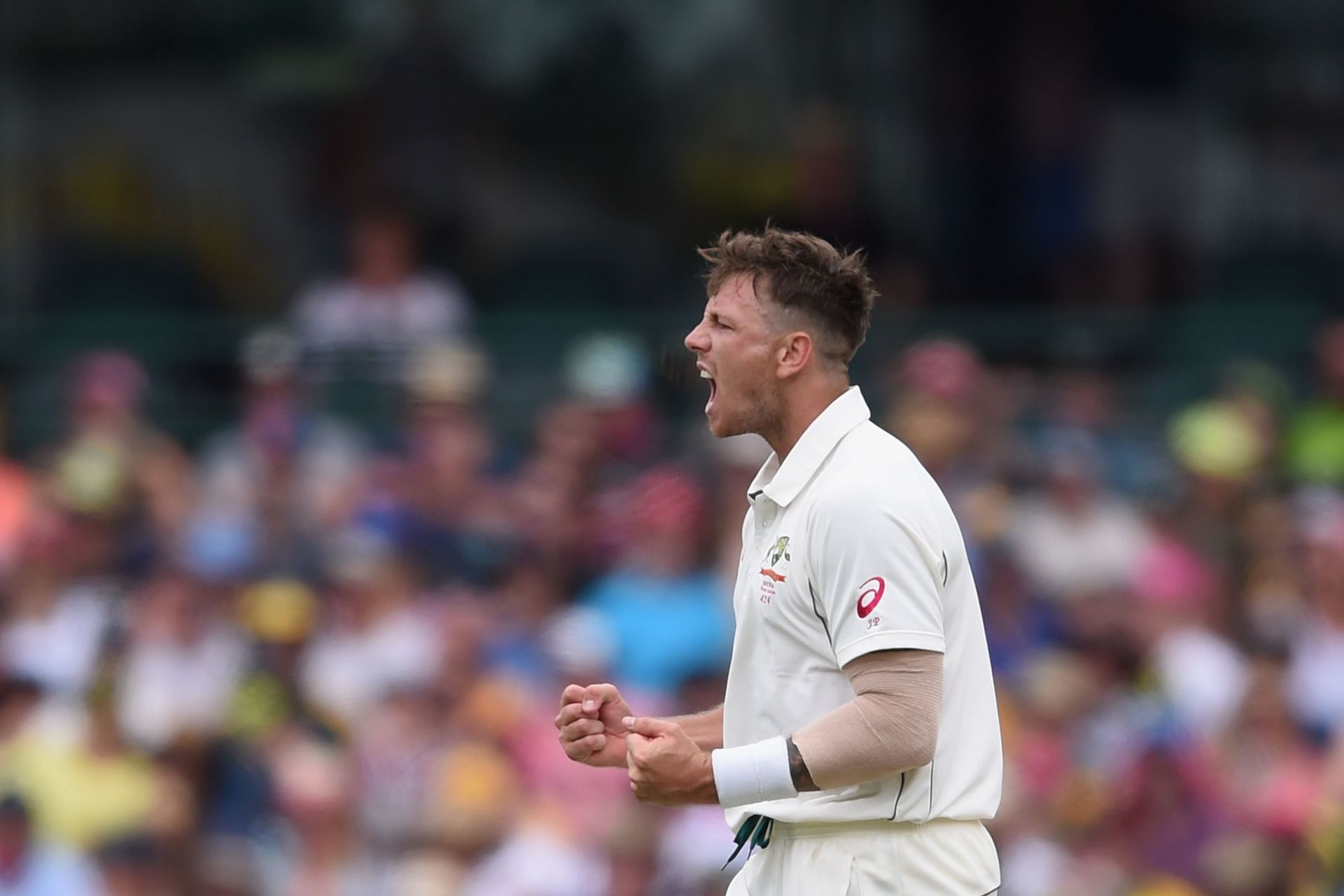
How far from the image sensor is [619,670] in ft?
26.0

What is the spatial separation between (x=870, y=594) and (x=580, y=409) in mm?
5520

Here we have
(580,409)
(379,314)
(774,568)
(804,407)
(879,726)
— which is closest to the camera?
(879,726)

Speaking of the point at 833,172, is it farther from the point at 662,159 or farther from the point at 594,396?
the point at 594,396

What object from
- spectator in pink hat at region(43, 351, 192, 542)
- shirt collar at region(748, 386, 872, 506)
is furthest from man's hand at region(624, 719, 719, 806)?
spectator in pink hat at region(43, 351, 192, 542)

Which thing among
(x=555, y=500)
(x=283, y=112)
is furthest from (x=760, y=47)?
(x=555, y=500)

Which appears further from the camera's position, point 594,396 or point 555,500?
point 594,396

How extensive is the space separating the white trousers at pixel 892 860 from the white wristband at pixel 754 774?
0.75ft

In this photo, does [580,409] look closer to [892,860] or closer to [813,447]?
[813,447]

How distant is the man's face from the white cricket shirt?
108mm

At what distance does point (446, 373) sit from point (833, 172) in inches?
131

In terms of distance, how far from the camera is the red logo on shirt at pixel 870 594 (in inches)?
145

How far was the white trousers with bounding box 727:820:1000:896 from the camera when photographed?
3842 millimetres

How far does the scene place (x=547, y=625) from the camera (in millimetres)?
8133

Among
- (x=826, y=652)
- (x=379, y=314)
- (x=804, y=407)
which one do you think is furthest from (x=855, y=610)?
(x=379, y=314)
